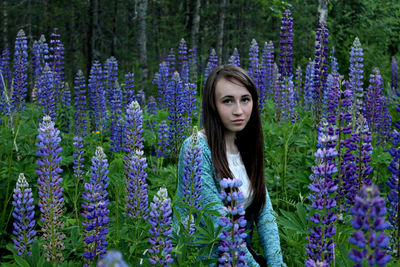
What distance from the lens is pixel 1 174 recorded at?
386cm

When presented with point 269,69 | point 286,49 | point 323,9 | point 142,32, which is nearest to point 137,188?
point 286,49

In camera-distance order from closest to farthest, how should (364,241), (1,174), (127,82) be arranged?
(364,241) → (1,174) → (127,82)

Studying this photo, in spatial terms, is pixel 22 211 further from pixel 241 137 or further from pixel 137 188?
pixel 241 137

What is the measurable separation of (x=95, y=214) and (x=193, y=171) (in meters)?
0.56

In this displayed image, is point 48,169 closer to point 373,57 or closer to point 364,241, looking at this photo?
point 364,241

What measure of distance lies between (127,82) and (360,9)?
9.26 metres

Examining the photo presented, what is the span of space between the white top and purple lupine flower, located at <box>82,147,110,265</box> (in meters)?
1.03

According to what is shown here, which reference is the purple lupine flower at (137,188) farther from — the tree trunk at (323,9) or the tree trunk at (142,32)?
the tree trunk at (142,32)

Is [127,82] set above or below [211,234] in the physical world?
above

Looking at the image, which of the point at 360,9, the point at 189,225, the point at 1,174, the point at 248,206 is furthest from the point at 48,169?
the point at 360,9

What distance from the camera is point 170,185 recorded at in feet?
12.4

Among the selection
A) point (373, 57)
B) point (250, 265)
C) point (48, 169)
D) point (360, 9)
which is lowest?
point (250, 265)

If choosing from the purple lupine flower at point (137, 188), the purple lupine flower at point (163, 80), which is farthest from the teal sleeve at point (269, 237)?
the purple lupine flower at point (163, 80)

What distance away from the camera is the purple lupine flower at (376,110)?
474 centimetres
